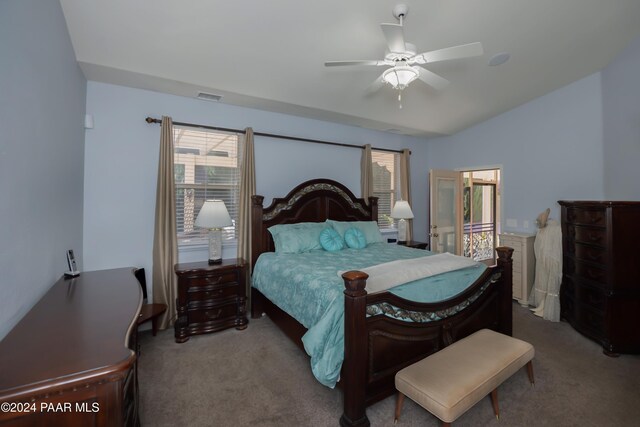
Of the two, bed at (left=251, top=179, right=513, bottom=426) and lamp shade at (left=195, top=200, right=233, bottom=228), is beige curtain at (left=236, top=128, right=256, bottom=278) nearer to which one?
→ lamp shade at (left=195, top=200, right=233, bottom=228)

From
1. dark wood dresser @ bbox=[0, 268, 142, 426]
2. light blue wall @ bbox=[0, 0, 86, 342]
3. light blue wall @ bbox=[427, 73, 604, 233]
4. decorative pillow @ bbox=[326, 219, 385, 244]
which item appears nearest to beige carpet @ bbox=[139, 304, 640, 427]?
dark wood dresser @ bbox=[0, 268, 142, 426]

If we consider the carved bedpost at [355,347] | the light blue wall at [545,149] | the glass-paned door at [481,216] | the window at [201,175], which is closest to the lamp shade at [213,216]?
the window at [201,175]

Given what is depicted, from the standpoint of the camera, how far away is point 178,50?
8.63 feet

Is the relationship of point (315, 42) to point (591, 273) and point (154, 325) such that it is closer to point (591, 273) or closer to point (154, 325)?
point (154, 325)

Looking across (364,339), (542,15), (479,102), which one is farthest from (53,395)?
(479,102)

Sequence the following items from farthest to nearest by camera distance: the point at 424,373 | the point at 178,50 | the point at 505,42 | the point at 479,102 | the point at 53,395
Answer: the point at 479,102, the point at 505,42, the point at 178,50, the point at 424,373, the point at 53,395

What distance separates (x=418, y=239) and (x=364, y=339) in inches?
167

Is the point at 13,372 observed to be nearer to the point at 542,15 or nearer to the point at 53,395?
the point at 53,395

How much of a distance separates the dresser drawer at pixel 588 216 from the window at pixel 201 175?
4004mm

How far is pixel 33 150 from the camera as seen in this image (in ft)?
5.42

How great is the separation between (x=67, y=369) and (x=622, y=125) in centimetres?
507

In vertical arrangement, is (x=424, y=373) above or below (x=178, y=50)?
below

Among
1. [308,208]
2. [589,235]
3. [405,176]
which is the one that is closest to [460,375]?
[589,235]

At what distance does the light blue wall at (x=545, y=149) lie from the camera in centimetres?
371
